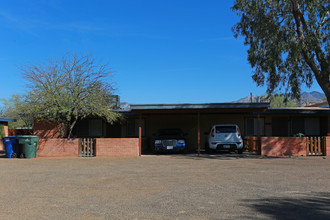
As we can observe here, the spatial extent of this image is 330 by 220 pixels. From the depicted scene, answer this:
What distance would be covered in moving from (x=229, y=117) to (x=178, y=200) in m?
16.0

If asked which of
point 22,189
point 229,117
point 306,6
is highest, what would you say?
point 306,6

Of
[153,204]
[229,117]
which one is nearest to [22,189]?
[153,204]

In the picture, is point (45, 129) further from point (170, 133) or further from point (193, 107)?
point (193, 107)

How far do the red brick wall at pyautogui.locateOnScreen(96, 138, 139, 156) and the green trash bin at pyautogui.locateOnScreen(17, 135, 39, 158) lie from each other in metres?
3.23

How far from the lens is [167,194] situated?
6.99 metres

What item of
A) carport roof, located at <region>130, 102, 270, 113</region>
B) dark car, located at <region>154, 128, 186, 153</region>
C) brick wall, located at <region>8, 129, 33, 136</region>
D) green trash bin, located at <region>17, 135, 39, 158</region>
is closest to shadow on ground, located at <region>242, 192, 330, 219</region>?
carport roof, located at <region>130, 102, 270, 113</region>

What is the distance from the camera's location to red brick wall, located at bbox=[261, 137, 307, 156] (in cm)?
1589

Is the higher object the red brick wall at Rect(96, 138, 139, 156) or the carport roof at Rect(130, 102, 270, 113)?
the carport roof at Rect(130, 102, 270, 113)

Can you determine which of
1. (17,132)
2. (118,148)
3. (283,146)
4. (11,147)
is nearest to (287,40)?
(283,146)

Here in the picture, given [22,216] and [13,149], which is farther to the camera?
[13,149]

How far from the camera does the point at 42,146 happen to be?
16.7 meters

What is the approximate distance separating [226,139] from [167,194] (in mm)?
10158

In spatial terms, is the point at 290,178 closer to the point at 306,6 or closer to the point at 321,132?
the point at 306,6

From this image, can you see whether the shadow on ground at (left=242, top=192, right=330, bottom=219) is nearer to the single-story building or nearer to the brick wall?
the single-story building
